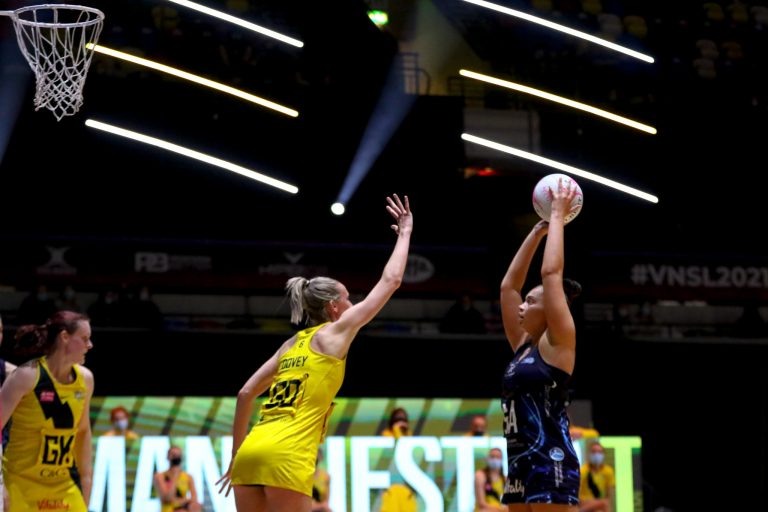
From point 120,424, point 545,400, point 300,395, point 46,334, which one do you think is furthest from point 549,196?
point 120,424

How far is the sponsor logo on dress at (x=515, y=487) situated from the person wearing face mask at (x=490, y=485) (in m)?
7.32

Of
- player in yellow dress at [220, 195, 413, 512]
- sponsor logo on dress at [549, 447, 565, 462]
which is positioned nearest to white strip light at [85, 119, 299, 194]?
player in yellow dress at [220, 195, 413, 512]

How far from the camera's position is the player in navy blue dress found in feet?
16.3

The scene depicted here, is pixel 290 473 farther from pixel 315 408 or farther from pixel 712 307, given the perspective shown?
pixel 712 307

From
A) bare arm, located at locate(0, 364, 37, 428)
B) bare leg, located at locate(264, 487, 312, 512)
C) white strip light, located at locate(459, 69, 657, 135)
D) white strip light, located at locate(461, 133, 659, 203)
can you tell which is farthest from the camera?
white strip light, located at locate(459, 69, 657, 135)

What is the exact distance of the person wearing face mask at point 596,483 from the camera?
1267 centimetres

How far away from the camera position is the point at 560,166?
44.4ft

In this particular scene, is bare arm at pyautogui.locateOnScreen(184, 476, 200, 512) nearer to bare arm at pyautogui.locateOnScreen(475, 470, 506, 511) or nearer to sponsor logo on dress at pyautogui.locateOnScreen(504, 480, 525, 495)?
bare arm at pyautogui.locateOnScreen(475, 470, 506, 511)

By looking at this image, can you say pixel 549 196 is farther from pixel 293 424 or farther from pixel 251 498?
pixel 251 498

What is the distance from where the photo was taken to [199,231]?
13133 mm

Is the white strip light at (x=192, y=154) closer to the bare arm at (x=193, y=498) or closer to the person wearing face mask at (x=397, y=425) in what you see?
the person wearing face mask at (x=397, y=425)

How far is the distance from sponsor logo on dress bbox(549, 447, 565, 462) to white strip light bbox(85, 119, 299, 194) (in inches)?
326

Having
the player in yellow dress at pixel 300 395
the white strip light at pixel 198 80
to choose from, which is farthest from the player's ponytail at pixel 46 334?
the white strip light at pixel 198 80

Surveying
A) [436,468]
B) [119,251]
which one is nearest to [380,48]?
[119,251]
